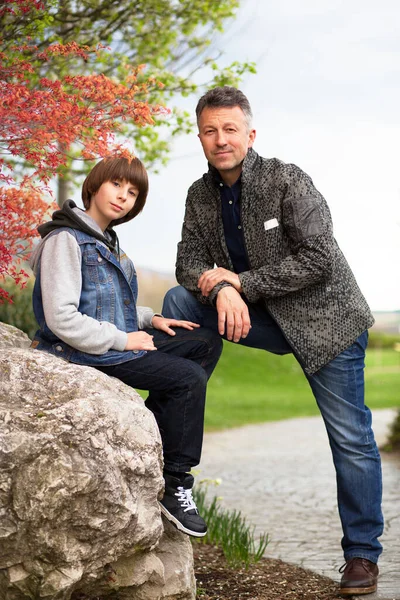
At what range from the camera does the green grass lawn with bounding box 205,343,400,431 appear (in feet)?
48.0

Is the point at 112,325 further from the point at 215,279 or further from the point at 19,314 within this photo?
the point at 19,314

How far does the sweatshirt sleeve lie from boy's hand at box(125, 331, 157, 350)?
3cm

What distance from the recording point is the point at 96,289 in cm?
350

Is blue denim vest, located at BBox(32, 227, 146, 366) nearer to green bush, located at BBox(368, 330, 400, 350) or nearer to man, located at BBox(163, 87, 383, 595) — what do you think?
man, located at BBox(163, 87, 383, 595)

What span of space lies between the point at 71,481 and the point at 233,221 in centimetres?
170

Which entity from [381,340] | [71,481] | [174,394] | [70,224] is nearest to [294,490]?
[174,394]

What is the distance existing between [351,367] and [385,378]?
18.8 m

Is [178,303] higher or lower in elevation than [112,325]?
higher

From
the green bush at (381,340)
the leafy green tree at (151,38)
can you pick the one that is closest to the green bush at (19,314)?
the leafy green tree at (151,38)

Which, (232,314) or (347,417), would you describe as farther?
(347,417)

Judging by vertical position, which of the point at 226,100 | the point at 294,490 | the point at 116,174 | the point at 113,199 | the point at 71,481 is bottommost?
the point at 294,490

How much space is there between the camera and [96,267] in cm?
354

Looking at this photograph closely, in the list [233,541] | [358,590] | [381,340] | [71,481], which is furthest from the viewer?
[381,340]

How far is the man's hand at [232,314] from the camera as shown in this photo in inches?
149
